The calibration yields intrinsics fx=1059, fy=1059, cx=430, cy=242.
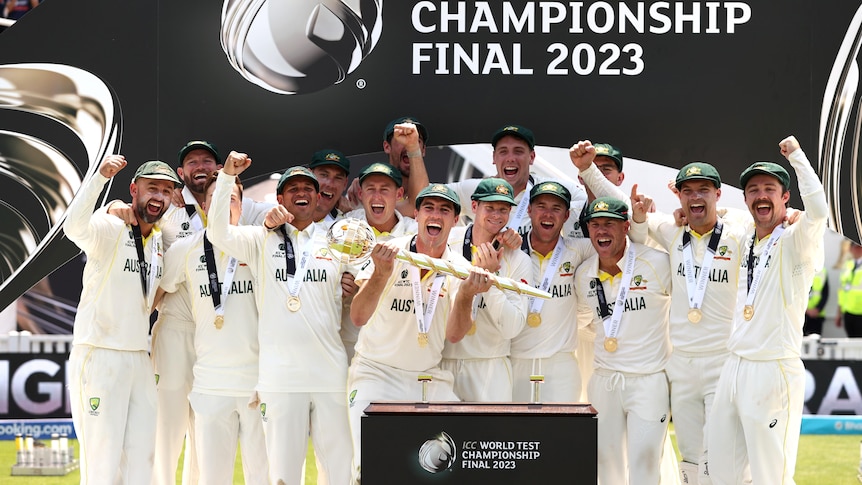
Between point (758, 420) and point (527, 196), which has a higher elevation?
point (527, 196)

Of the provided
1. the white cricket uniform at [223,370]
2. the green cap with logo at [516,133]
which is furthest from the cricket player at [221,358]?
the green cap with logo at [516,133]

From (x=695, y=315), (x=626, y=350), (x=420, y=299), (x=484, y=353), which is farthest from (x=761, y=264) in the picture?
(x=420, y=299)

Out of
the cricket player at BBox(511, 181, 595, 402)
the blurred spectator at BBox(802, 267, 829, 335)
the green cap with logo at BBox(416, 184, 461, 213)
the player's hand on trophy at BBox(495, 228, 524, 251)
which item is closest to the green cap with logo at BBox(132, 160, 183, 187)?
the green cap with logo at BBox(416, 184, 461, 213)

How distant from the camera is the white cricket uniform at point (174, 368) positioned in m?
6.96

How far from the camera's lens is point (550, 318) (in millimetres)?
6781

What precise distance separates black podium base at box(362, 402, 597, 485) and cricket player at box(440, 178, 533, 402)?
1.55 metres

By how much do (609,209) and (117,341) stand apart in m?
3.17

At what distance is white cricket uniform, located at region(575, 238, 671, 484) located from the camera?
6.58 metres

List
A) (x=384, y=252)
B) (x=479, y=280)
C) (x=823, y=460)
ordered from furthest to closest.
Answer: (x=823, y=460)
(x=479, y=280)
(x=384, y=252)

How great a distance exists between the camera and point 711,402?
659 centimetres

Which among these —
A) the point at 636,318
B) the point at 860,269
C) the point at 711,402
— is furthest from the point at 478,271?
the point at 860,269

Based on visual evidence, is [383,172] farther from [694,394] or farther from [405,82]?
[694,394]

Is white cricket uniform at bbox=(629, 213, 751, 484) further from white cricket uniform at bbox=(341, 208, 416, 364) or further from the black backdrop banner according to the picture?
white cricket uniform at bbox=(341, 208, 416, 364)

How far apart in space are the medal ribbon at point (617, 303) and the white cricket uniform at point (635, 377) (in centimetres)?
4
